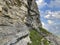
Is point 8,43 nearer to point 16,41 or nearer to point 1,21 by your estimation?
point 16,41

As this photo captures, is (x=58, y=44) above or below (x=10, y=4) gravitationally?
below

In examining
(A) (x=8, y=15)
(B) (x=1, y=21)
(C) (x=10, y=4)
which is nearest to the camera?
(B) (x=1, y=21)

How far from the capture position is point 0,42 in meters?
25.2

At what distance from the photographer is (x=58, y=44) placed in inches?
4911

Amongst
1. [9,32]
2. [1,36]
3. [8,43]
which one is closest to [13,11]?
[9,32]

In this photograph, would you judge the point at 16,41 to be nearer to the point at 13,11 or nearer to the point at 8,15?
the point at 8,15

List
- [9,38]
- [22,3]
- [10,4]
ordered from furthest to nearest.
Answer: [22,3] < [10,4] < [9,38]

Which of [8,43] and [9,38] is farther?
[9,38]

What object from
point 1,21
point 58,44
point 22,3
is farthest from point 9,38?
point 58,44

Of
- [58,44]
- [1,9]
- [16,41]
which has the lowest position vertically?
[58,44]

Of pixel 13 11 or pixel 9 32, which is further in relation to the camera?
pixel 13 11

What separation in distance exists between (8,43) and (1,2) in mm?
18458

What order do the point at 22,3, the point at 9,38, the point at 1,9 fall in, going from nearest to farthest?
the point at 9,38, the point at 1,9, the point at 22,3

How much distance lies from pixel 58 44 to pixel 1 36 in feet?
328
